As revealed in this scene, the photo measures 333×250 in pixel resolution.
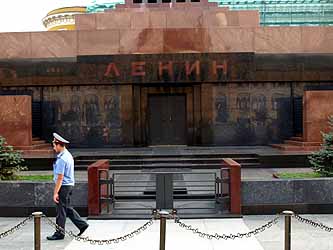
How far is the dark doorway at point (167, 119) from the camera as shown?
21.5 meters

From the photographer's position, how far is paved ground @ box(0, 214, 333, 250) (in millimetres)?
7781

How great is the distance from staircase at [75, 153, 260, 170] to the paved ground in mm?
6125

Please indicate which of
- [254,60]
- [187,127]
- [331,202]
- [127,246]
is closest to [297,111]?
[254,60]

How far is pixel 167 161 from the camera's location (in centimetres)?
1628

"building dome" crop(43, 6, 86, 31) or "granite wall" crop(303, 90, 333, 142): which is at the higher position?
"building dome" crop(43, 6, 86, 31)

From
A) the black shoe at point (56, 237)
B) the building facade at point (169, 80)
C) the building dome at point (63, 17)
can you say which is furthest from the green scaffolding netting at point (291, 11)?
the black shoe at point (56, 237)

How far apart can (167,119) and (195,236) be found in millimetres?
13297

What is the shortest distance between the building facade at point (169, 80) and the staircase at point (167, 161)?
13.9 ft

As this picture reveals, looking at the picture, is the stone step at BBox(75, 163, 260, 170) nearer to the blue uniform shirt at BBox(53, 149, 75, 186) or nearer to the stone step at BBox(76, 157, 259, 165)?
the stone step at BBox(76, 157, 259, 165)

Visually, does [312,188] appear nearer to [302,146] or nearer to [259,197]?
[259,197]

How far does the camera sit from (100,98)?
2092cm

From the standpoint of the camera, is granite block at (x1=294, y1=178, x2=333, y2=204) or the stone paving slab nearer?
the stone paving slab

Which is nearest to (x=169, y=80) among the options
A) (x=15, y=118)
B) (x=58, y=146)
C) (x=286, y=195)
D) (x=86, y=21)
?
(x=86, y=21)

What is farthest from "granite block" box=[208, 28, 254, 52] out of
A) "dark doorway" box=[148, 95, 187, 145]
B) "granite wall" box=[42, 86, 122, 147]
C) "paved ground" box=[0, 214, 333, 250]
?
"paved ground" box=[0, 214, 333, 250]
